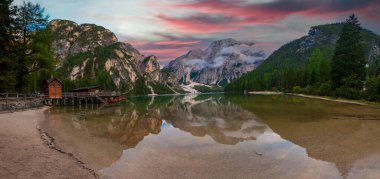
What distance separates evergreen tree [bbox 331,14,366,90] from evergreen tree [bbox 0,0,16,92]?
71942mm

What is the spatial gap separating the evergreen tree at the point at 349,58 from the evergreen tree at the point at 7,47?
7194 cm

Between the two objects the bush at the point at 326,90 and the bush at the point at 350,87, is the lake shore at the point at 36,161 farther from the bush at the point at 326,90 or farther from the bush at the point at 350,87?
the bush at the point at 326,90

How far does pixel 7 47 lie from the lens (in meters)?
46.8

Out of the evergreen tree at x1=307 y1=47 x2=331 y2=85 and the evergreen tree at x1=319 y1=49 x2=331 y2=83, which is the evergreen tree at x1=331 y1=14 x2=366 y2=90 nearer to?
the evergreen tree at x1=307 y1=47 x2=331 y2=85

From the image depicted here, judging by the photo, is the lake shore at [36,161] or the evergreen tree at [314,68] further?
the evergreen tree at [314,68]

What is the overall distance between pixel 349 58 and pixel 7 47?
3051 inches

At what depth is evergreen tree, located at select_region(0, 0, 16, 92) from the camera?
43.1 meters

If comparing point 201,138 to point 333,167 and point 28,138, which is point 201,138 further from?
point 28,138

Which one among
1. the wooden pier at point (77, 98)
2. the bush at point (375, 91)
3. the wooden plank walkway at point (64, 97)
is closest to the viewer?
the wooden plank walkway at point (64, 97)

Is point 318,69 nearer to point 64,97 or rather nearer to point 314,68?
point 314,68

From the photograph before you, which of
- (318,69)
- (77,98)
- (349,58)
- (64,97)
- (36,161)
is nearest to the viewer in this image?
(36,161)

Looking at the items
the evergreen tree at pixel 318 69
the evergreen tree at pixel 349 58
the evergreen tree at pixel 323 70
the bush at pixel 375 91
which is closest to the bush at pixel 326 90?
the evergreen tree at pixel 349 58

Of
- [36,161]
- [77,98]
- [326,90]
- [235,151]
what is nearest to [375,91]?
[326,90]

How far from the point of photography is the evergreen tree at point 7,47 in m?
43.1
